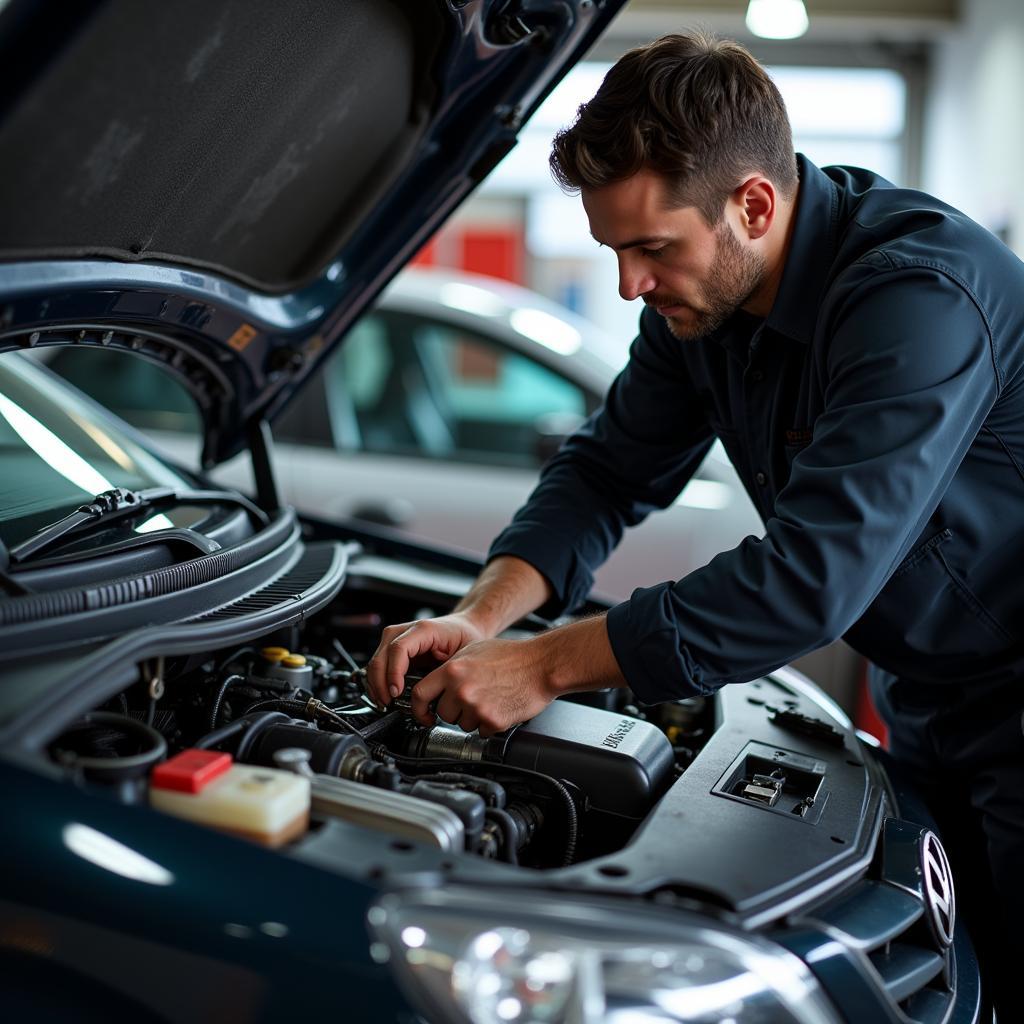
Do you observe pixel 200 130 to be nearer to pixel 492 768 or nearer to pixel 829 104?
pixel 492 768

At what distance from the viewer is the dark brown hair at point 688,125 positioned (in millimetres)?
1677

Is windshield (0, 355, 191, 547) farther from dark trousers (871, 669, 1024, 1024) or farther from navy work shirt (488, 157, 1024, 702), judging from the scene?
dark trousers (871, 669, 1024, 1024)

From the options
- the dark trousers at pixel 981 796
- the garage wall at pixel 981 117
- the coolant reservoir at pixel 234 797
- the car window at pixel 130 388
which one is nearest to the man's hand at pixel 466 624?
the coolant reservoir at pixel 234 797

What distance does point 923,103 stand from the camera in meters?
8.22

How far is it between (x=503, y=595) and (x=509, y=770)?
0.48 meters

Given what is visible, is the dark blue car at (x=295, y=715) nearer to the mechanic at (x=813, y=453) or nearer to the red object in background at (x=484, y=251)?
the mechanic at (x=813, y=453)

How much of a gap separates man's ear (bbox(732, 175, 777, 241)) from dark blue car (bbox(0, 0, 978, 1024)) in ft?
1.71

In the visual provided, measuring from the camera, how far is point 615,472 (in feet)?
7.47

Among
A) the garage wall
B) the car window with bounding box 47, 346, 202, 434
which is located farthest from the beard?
the garage wall

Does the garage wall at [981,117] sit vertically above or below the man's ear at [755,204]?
above

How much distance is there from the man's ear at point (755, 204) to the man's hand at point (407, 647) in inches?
30.5

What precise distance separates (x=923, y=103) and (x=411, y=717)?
25.6 ft

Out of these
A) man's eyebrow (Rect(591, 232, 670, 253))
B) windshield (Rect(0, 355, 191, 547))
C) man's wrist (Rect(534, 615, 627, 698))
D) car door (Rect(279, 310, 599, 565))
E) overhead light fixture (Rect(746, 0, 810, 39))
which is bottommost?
car door (Rect(279, 310, 599, 565))

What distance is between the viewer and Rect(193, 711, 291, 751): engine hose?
1.50 meters
